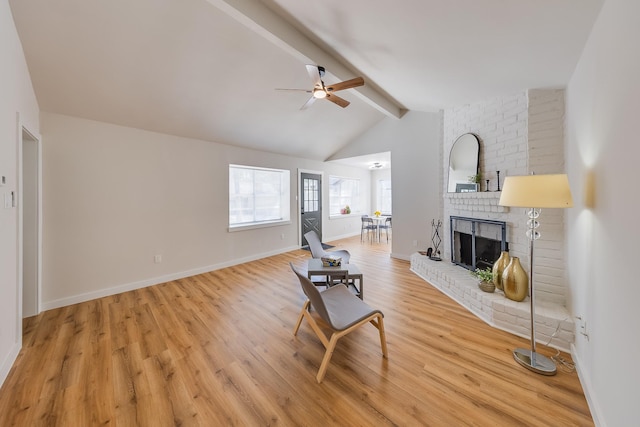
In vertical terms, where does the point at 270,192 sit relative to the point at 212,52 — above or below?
below

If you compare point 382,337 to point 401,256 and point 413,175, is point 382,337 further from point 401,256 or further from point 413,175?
point 413,175

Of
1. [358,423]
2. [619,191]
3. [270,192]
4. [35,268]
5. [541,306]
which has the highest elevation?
[270,192]

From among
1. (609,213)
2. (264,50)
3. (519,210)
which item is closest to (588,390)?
(609,213)

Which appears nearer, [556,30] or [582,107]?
[556,30]

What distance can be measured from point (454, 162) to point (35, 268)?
5.78m

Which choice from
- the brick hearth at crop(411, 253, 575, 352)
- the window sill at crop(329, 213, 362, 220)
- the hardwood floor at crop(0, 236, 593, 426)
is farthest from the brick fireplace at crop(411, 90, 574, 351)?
the window sill at crop(329, 213, 362, 220)

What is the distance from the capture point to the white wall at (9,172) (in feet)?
5.80

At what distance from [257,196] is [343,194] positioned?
3303 mm

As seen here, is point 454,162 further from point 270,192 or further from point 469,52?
point 270,192

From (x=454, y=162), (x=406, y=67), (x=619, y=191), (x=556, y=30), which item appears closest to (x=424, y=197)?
(x=454, y=162)

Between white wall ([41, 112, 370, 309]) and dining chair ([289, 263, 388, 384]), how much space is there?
2855 millimetres

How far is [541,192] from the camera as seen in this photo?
1658 mm

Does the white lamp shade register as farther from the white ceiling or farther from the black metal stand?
the black metal stand

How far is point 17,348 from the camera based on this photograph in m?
2.03
